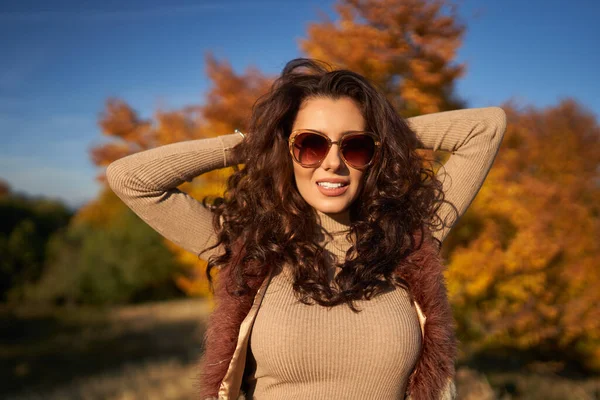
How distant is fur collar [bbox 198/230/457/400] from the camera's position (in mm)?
1955

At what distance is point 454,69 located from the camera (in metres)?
5.15

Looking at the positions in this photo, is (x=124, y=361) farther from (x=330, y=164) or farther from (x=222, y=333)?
(x=330, y=164)

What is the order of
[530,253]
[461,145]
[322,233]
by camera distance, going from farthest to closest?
[530,253], [461,145], [322,233]

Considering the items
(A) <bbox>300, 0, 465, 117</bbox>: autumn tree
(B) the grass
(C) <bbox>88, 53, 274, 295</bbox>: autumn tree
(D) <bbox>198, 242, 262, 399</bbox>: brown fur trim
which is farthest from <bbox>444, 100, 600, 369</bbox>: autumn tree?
(D) <bbox>198, 242, 262, 399</bbox>: brown fur trim

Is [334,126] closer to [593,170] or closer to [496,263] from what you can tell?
[496,263]

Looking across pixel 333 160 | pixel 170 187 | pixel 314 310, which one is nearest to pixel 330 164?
pixel 333 160

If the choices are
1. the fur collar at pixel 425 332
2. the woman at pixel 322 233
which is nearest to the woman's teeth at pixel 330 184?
the woman at pixel 322 233

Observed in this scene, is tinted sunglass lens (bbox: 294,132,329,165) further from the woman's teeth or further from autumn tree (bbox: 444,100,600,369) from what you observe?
autumn tree (bbox: 444,100,600,369)

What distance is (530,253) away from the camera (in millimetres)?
6066

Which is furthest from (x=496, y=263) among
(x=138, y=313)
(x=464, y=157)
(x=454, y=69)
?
(x=138, y=313)

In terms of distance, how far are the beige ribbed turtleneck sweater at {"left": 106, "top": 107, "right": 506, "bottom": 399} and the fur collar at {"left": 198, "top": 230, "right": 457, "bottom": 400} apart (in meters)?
0.05

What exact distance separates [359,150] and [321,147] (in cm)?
15

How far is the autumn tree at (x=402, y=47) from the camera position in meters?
4.92

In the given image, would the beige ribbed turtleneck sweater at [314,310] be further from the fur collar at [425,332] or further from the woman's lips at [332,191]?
the woman's lips at [332,191]
